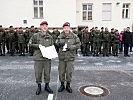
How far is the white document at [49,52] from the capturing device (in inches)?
230

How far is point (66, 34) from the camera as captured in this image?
241 inches

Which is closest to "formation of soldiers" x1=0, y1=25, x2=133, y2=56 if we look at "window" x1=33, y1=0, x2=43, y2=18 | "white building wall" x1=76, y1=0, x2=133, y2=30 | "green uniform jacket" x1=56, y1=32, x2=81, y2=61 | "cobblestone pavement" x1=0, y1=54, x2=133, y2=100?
"cobblestone pavement" x1=0, y1=54, x2=133, y2=100

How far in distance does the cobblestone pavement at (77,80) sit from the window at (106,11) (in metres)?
13.6

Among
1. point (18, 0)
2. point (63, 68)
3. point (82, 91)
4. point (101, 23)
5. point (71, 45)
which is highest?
point (18, 0)

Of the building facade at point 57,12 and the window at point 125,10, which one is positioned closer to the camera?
the building facade at point 57,12

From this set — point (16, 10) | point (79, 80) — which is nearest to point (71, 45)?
point (79, 80)

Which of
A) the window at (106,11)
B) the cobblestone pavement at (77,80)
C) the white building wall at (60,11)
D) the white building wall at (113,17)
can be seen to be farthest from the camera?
the window at (106,11)

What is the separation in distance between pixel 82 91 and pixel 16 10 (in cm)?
1660

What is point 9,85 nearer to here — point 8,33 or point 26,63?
point 26,63

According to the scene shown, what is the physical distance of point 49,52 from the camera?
591 centimetres

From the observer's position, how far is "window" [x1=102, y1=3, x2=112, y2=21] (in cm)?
2334

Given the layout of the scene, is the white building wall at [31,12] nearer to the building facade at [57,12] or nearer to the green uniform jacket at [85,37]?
the building facade at [57,12]

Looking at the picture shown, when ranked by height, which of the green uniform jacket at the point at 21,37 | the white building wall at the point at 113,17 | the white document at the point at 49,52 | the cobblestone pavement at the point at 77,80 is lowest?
the cobblestone pavement at the point at 77,80

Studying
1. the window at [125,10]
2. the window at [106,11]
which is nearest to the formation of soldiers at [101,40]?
the window at [106,11]
